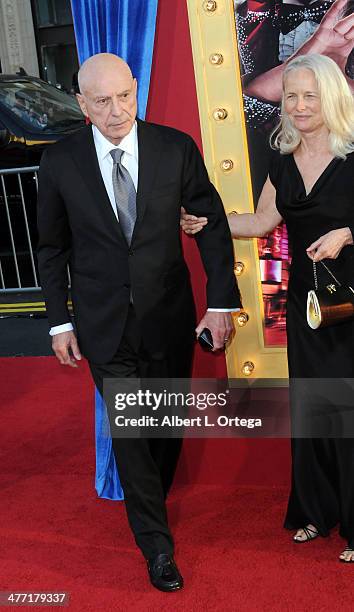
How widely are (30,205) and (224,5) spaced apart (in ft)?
17.6

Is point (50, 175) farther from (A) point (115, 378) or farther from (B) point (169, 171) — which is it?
(A) point (115, 378)

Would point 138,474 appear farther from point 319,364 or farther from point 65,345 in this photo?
point 319,364

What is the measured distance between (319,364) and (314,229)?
0.44m

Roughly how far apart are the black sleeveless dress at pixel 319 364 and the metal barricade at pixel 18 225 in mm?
5116

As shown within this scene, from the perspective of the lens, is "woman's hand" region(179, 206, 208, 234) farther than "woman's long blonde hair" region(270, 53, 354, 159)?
Yes

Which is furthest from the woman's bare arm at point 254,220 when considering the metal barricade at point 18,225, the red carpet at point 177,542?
the metal barricade at point 18,225

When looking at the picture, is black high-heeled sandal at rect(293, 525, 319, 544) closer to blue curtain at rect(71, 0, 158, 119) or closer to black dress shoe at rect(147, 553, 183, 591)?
black dress shoe at rect(147, 553, 183, 591)

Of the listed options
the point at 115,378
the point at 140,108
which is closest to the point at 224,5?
the point at 140,108

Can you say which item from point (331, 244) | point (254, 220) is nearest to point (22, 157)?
point (254, 220)

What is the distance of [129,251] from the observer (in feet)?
8.05

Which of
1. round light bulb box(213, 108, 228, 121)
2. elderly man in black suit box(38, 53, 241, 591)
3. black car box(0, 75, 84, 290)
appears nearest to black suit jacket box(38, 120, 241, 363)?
elderly man in black suit box(38, 53, 241, 591)

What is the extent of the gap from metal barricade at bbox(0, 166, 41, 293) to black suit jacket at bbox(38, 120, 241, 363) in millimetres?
5028

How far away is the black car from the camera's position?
793 centimetres

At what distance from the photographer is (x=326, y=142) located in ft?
8.05
